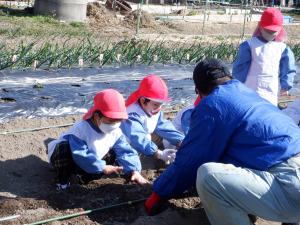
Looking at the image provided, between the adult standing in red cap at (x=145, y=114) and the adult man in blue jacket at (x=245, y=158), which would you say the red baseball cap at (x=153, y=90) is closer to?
the adult standing in red cap at (x=145, y=114)

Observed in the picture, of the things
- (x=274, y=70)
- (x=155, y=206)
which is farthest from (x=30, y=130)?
(x=274, y=70)

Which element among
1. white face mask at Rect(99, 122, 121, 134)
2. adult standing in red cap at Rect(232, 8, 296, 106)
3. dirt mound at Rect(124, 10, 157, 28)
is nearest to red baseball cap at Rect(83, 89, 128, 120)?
white face mask at Rect(99, 122, 121, 134)

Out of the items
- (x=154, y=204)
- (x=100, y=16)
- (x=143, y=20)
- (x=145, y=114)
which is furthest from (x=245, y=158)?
(x=143, y=20)

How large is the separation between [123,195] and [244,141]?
1.09 meters

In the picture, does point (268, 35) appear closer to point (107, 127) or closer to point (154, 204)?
point (107, 127)

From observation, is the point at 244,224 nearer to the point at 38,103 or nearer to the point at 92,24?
the point at 38,103

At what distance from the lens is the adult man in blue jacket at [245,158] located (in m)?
2.81

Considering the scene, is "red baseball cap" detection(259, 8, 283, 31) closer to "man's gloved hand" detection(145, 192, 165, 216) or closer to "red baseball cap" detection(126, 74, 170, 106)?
"red baseball cap" detection(126, 74, 170, 106)

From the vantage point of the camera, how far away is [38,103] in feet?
17.0

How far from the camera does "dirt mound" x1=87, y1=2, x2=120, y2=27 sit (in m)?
14.9

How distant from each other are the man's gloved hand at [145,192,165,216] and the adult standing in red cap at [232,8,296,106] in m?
1.81

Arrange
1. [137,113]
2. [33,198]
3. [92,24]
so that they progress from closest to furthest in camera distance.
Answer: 1. [33,198]
2. [137,113]
3. [92,24]

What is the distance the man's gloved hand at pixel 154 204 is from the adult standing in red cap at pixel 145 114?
2.37ft

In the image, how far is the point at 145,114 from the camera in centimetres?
404
